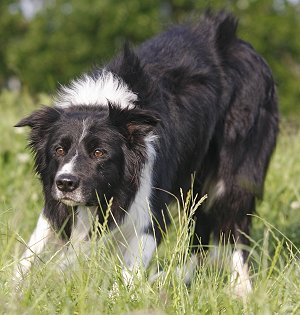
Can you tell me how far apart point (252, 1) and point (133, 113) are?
103 ft

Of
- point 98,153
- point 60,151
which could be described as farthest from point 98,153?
point 60,151

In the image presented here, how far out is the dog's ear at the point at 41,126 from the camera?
4.89 metres

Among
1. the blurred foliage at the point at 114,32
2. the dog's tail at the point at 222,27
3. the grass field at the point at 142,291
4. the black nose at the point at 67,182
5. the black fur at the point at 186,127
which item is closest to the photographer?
the grass field at the point at 142,291

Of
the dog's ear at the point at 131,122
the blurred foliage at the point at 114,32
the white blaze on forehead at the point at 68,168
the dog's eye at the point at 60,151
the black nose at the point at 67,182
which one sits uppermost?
the dog's ear at the point at 131,122

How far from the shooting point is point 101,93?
5.07 meters

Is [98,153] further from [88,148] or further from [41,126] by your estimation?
[41,126]

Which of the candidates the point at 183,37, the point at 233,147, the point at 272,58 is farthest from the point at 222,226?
the point at 272,58

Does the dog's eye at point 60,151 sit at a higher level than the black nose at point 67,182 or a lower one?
higher

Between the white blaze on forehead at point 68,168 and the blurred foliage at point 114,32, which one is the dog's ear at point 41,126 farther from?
the blurred foliage at point 114,32

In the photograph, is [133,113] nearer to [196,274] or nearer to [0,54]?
[196,274]

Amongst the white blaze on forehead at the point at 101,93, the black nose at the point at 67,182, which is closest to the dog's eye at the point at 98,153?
the black nose at the point at 67,182

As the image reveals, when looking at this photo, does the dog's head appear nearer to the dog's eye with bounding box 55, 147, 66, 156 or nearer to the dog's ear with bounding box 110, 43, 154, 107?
the dog's eye with bounding box 55, 147, 66, 156

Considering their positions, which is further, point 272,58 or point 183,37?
point 272,58

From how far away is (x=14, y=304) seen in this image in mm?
3283
